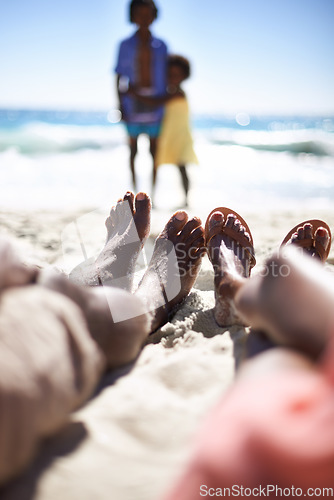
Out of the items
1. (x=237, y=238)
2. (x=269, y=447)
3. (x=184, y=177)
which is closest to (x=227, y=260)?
(x=237, y=238)

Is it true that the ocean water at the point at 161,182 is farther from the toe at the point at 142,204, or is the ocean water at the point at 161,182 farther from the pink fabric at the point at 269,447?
the pink fabric at the point at 269,447

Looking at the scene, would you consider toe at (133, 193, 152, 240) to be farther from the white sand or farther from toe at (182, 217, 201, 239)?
the white sand

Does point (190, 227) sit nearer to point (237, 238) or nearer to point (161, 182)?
point (237, 238)

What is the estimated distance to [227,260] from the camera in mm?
1813

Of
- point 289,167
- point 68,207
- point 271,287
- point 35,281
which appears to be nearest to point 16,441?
point 35,281

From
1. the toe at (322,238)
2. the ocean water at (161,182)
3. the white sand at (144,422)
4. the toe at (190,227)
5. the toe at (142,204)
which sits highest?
the toe at (142,204)

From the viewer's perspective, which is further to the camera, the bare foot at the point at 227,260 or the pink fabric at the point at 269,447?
the bare foot at the point at 227,260

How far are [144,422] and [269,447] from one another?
1.46ft

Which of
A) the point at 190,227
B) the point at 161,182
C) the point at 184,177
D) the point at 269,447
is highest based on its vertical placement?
the point at 269,447

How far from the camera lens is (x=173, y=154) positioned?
4.42 metres

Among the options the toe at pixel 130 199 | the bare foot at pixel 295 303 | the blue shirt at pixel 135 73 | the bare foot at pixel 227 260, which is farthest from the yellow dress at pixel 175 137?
the bare foot at pixel 295 303

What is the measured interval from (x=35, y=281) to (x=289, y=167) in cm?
850

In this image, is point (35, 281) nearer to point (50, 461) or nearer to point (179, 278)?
point (50, 461)

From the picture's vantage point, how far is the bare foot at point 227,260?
1.60 metres
